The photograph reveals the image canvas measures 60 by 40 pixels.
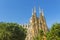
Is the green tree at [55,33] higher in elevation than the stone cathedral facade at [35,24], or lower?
lower

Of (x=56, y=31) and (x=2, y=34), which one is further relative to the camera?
(x=2, y=34)

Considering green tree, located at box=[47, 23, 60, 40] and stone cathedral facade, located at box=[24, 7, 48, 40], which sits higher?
stone cathedral facade, located at box=[24, 7, 48, 40]

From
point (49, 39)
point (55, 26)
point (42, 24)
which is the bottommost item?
point (49, 39)

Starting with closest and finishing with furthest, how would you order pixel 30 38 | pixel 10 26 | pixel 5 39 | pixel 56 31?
pixel 56 31, pixel 5 39, pixel 10 26, pixel 30 38

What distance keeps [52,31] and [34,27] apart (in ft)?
194

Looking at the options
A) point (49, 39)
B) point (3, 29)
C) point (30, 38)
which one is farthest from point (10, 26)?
point (30, 38)

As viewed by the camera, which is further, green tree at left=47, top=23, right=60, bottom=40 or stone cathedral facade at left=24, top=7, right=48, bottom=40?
stone cathedral facade at left=24, top=7, right=48, bottom=40

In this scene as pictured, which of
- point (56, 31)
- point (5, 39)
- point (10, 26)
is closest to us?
point (56, 31)

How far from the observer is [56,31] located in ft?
145

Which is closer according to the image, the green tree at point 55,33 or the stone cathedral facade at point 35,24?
the green tree at point 55,33

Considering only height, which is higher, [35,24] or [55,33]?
[35,24]

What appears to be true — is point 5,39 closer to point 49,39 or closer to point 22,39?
point 22,39

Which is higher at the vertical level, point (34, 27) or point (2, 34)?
point (34, 27)

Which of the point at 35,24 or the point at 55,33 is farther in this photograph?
the point at 35,24
